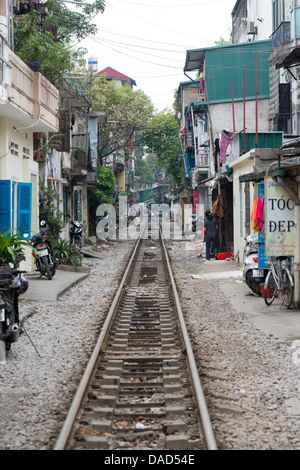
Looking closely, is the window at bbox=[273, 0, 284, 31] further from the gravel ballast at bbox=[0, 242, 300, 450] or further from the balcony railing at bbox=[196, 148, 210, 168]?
the balcony railing at bbox=[196, 148, 210, 168]

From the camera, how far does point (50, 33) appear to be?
18.8m

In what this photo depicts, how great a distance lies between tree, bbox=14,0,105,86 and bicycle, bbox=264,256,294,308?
9.50 m

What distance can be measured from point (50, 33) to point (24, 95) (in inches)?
179

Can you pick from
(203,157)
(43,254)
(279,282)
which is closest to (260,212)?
(279,282)

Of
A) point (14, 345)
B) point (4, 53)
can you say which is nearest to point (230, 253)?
point (4, 53)

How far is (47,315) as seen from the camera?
1175 cm

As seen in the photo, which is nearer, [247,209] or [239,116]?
[247,209]

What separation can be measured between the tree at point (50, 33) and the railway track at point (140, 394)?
9.47m

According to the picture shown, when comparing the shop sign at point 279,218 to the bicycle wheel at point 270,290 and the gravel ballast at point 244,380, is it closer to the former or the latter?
the bicycle wheel at point 270,290


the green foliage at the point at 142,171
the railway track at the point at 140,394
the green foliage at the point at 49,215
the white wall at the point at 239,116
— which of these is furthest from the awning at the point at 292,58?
the green foliage at the point at 142,171

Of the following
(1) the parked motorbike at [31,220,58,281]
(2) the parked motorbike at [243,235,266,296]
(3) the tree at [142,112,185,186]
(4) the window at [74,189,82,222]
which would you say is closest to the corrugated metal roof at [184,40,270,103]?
(4) the window at [74,189,82,222]

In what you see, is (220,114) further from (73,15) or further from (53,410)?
(53,410)

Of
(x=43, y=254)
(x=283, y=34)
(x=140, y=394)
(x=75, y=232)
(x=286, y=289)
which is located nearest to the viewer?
(x=140, y=394)

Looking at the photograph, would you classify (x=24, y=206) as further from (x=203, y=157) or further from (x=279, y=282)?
(x=203, y=157)
